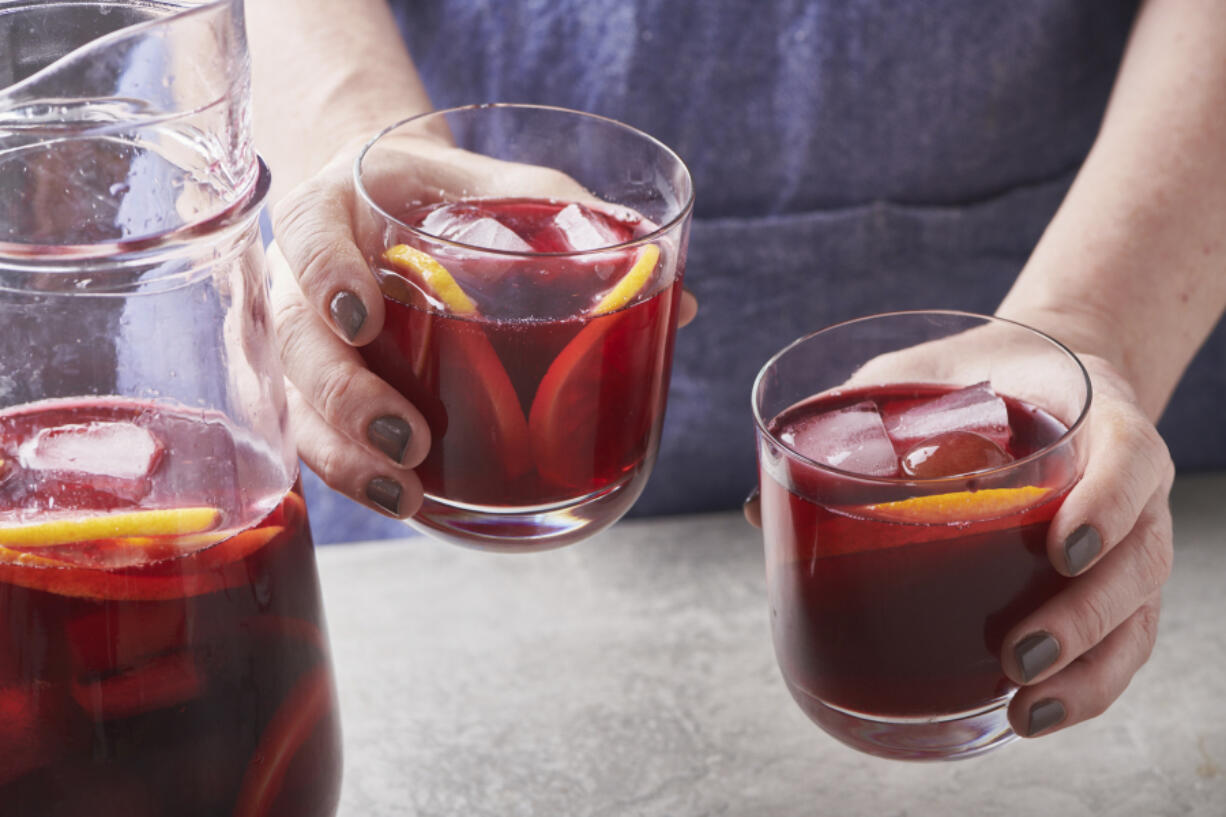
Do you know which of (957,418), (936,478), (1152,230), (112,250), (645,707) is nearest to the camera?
(112,250)

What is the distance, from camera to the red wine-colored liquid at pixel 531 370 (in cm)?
80

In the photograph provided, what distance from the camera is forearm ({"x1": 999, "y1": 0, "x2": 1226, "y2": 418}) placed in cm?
120

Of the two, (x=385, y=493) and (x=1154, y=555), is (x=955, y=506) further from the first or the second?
(x=385, y=493)

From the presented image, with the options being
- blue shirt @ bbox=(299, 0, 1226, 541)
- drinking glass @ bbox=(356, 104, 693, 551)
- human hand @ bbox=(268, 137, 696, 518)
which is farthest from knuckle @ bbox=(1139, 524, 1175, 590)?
blue shirt @ bbox=(299, 0, 1226, 541)

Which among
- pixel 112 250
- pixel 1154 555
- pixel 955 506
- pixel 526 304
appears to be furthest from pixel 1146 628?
pixel 112 250

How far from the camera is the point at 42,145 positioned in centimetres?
59

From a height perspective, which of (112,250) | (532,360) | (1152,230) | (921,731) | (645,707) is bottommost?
(645,707)

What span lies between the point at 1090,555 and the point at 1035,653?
0.07 m

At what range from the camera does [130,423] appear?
64 centimetres

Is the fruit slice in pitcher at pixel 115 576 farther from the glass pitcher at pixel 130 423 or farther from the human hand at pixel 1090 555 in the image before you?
the human hand at pixel 1090 555

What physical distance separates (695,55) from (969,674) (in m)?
0.93

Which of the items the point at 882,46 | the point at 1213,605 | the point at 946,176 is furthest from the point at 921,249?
the point at 1213,605

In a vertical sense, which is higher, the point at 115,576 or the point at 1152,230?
the point at 115,576

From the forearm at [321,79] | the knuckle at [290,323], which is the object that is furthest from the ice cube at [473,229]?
the forearm at [321,79]
